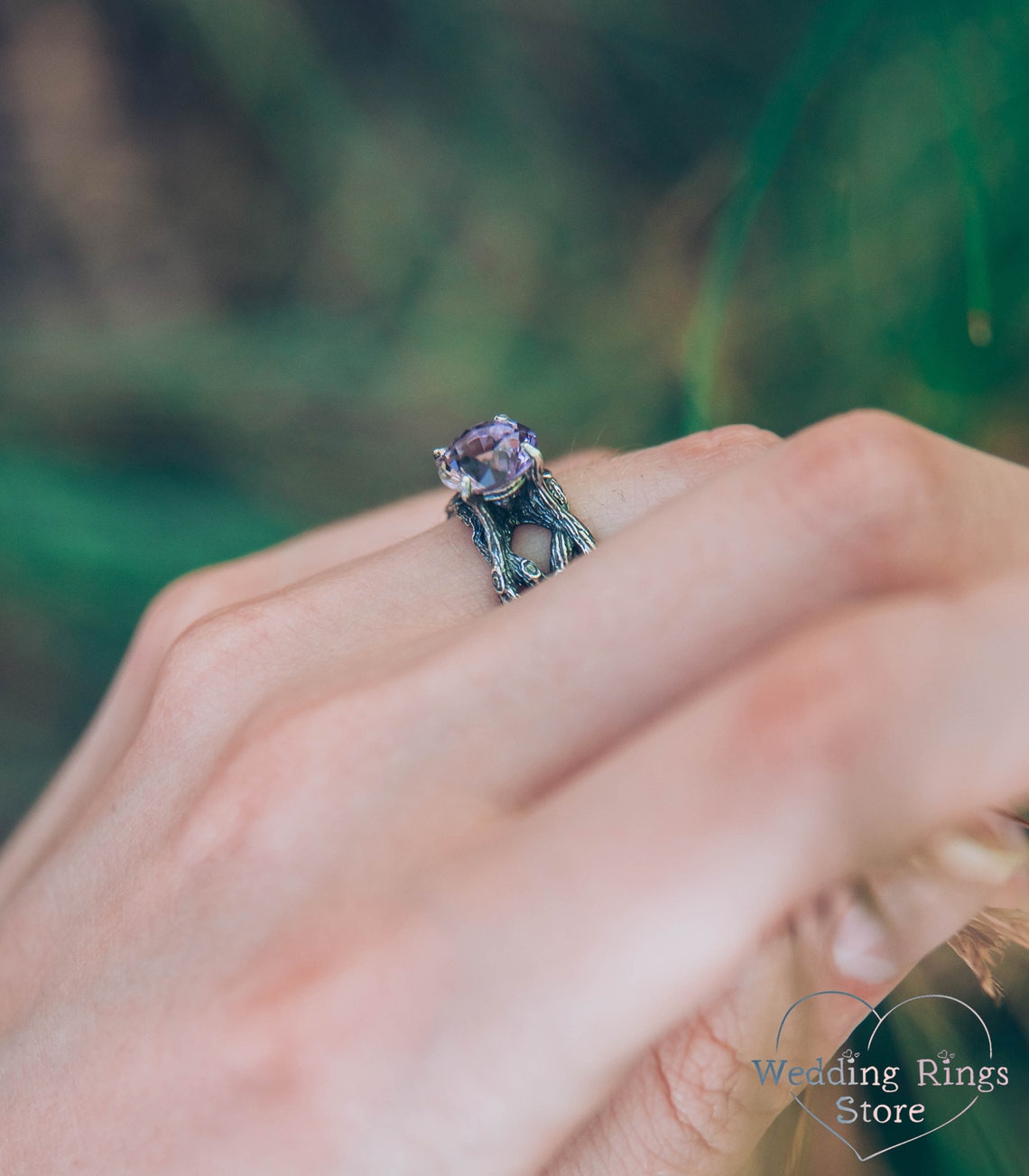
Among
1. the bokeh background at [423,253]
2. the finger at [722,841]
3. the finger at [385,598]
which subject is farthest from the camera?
the bokeh background at [423,253]

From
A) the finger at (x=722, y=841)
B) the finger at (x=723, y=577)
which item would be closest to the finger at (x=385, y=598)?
the finger at (x=723, y=577)

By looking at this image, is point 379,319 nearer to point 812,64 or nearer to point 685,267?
point 685,267

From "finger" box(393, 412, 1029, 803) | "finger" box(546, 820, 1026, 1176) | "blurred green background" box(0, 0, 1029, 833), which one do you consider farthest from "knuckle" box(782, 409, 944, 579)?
"blurred green background" box(0, 0, 1029, 833)

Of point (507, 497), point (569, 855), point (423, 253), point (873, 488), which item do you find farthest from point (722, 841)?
point (423, 253)

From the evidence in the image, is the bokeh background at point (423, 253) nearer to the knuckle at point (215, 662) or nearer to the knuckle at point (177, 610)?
the knuckle at point (177, 610)

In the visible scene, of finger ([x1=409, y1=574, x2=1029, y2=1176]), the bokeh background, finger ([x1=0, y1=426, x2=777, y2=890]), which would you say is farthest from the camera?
the bokeh background

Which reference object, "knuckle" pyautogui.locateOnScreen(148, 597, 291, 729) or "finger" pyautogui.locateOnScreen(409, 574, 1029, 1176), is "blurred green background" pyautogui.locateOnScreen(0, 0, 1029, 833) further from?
"finger" pyautogui.locateOnScreen(409, 574, 1029, 1176)

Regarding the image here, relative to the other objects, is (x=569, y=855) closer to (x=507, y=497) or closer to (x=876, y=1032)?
(x=876, y=1032)
